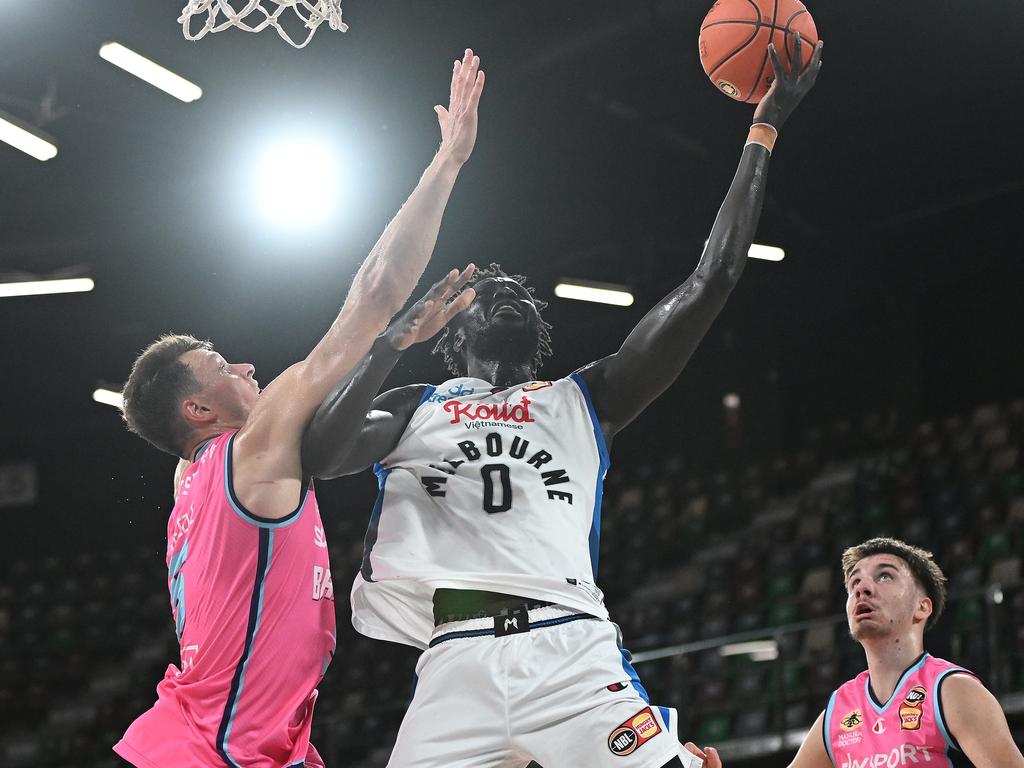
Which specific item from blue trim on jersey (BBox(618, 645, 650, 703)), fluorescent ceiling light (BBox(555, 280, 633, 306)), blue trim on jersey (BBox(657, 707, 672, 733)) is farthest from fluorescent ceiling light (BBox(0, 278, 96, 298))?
blue trim on jersey (BBox(657, 707, 672, 733))

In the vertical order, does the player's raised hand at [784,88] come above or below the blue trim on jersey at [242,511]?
above

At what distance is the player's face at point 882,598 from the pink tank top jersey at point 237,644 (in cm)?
208

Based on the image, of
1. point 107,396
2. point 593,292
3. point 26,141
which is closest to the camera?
point 26,141

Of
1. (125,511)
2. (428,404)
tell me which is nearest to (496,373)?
(428,404)

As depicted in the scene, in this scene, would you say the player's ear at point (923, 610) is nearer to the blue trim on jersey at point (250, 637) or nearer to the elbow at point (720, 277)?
the elbow at point (720, 277)

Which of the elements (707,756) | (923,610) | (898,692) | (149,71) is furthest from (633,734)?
(149,71)

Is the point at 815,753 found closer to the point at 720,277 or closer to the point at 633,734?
the point at 633,734

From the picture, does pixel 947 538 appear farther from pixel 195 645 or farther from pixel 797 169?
pixel 195 645

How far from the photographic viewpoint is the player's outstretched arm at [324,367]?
3.14m

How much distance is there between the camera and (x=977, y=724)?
410 centimetres

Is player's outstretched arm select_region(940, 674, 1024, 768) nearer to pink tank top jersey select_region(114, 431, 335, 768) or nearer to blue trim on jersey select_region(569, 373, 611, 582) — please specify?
blue trim on jersey select_region(569, 373, 611, 582)

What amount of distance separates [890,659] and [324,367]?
8.02 ft

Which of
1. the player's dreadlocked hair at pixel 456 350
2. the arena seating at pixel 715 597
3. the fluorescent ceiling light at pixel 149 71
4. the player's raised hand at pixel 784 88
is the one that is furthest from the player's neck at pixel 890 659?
the fluorescent ceiling light at pixel 149 71

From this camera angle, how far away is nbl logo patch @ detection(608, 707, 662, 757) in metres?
3.00
